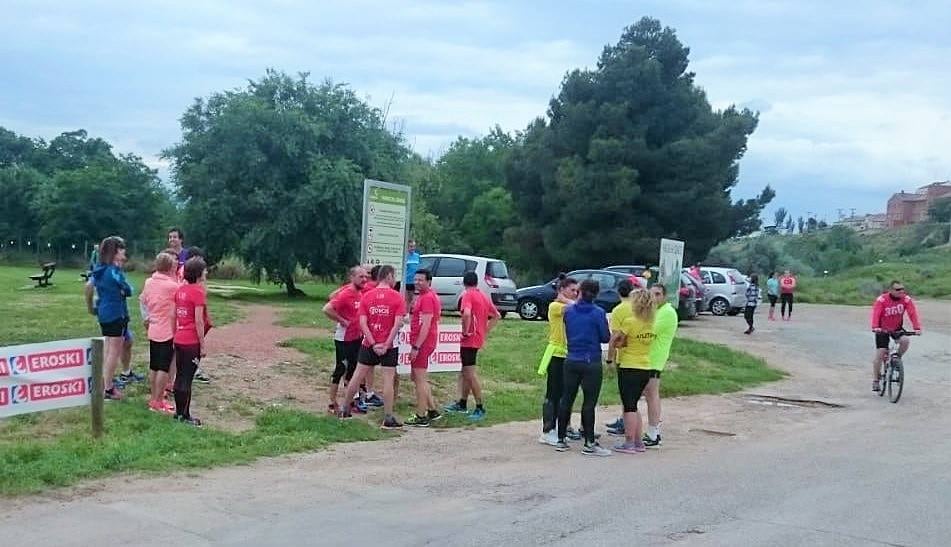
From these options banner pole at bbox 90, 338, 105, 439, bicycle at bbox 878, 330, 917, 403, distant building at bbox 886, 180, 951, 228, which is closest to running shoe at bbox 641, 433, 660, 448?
banner pole at bbox 90, 338, 105, 439

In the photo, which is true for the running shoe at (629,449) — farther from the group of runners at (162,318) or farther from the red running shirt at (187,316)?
the red running shirt at (187,316)

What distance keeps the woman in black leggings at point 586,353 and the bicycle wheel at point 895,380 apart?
7255 mm

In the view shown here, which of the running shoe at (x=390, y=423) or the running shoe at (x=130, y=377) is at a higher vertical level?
the running shoe at (x=130, y=377)

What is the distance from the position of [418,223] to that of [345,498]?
45.0 metres

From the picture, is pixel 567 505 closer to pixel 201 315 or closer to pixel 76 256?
pixel 201 315

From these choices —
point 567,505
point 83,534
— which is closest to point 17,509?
point 83,534

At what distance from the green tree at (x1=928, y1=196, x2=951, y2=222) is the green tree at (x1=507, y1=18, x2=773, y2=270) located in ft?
177

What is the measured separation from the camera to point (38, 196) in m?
65.5

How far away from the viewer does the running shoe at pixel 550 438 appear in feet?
34.9

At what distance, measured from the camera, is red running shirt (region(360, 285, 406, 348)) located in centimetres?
1099

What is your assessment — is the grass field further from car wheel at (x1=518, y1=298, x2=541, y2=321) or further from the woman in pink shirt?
car wheel at (x1=518, y1=298, x2=541, y2=321)

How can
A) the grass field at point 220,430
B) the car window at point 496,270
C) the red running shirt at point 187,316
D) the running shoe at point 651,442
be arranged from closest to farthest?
1. the grass field at point 220,430
2. the red running shirt at point 187,316
3. the running shoe at point 651,442
4. the car window at point 496,270

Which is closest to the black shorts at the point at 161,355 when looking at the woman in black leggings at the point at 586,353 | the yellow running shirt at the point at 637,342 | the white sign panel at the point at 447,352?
the white sign panel at the point at 447,352

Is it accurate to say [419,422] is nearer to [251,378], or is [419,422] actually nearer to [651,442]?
[251,378]
